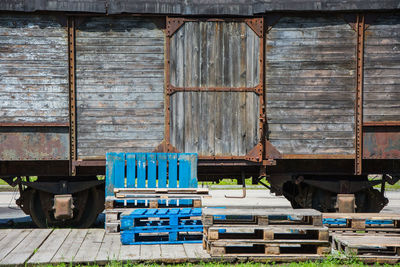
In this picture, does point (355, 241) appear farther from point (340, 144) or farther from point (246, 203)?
point (246, 203)

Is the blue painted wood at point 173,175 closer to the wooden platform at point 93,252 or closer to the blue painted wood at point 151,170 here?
the blue painted wood at point 151,170

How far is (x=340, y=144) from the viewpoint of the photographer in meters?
10.2

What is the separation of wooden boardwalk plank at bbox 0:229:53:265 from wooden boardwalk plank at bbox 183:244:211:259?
7.15 ft

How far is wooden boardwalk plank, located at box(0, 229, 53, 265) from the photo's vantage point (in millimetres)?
6604

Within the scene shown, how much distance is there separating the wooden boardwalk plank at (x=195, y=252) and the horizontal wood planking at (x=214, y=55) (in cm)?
367

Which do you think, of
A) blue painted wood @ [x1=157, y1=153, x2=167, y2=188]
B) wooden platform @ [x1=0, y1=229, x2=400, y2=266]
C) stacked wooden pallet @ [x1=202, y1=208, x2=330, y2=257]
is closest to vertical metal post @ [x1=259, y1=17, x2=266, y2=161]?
blue painted wood @ [x1=157, y1=153, x2=167, y2=188]

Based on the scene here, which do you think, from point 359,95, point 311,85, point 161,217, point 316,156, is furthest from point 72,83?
point 359,95

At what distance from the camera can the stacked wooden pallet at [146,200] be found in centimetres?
851

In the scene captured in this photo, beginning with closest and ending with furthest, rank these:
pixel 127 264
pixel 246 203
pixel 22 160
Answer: pixel 127 264 → pixel 22 160 → pixel 246 203

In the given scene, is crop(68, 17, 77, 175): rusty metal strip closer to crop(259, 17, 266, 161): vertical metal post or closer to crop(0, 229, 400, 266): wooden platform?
crop(0, 229, 400, 266): wooden platform

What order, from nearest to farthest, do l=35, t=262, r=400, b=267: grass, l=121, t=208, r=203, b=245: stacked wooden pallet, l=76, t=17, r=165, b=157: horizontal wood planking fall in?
1. l=35, t=262, r=400, b=267: grass
2. l=121, t=208, r=203, b=245: stacked wooden pallet
3. l=76, t=17, r=165, b=157: horizontal wood planking

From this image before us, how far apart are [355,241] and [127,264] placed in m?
3.19

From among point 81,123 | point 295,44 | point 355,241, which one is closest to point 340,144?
point 295,44

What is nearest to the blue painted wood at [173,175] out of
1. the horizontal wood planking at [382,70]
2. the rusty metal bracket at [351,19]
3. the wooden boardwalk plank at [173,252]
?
the wooden boardwalk plank at [173,252]
